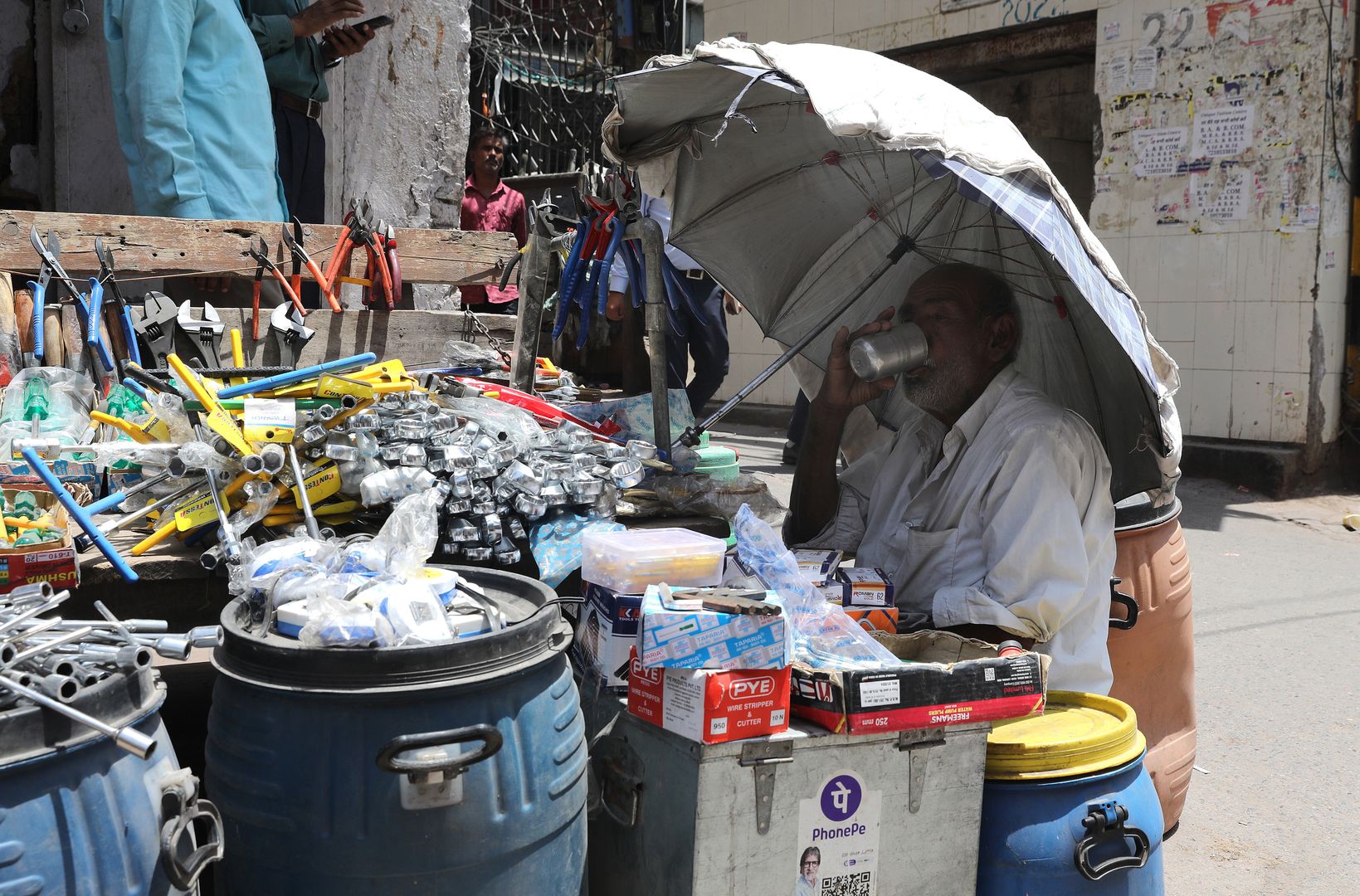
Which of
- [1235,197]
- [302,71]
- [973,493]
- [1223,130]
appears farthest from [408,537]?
[1223,130]

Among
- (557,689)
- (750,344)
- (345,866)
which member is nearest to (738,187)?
(557,689)

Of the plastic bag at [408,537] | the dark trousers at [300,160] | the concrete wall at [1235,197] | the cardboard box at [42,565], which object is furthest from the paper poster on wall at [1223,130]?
the cardboard box at [42,565]

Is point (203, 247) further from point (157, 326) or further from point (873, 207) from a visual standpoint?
point (873, 207)

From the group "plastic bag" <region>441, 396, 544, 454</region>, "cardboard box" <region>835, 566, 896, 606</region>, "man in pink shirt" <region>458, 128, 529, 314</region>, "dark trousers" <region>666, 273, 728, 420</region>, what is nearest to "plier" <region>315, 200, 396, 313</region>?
"plastic bag" <region>441, 396, 544, 454</region>

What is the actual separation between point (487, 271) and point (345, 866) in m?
2.76

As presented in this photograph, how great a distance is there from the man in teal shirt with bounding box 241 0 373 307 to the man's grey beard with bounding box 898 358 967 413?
7.67 feet

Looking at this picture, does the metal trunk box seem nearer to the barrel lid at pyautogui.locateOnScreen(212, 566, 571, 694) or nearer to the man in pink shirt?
the barrel lid at pyautogui.locateOnScreen(212, 566, 571, 694)

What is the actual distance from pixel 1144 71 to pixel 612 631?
6803mm

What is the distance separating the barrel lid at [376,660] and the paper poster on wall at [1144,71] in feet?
23.0

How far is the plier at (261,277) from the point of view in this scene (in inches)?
141

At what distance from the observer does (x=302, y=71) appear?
15.4 ft

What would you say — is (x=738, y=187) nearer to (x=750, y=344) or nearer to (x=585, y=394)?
(x=585, y=394)

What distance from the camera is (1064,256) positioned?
Result: 7.42 ft

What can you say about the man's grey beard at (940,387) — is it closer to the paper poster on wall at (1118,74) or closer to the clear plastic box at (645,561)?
the clear plastic box at (645,561)
